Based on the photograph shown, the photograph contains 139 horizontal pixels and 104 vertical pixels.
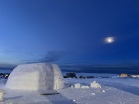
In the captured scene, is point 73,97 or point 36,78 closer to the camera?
point 73,97

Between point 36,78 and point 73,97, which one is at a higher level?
point 36,78

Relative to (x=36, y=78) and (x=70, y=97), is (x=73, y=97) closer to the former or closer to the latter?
(x=70, y=97)

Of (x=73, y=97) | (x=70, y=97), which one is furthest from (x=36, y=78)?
(x=73, y=97)

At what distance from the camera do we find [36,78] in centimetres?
1747

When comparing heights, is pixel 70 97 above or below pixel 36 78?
below

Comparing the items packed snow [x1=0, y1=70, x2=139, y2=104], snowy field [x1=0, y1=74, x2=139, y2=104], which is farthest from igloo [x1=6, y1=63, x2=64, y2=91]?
snowy field [x1=0, y1=74, x2=139, y2=104]

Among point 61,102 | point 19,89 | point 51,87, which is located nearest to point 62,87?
point 51,87

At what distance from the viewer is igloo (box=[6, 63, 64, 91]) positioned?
17409 mm

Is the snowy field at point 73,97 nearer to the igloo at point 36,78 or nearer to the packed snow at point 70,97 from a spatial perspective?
the packed snow at point 70,97

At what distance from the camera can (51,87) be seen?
18109mm

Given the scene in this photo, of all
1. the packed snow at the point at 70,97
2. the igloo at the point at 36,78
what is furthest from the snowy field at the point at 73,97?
the igloo at the point at 36,78

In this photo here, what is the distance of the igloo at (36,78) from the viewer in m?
17.4

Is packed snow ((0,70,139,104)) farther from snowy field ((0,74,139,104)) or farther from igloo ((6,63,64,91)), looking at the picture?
igloo ((6,63,64,91))

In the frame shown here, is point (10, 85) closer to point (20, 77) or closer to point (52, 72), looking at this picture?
point (20, 77)
